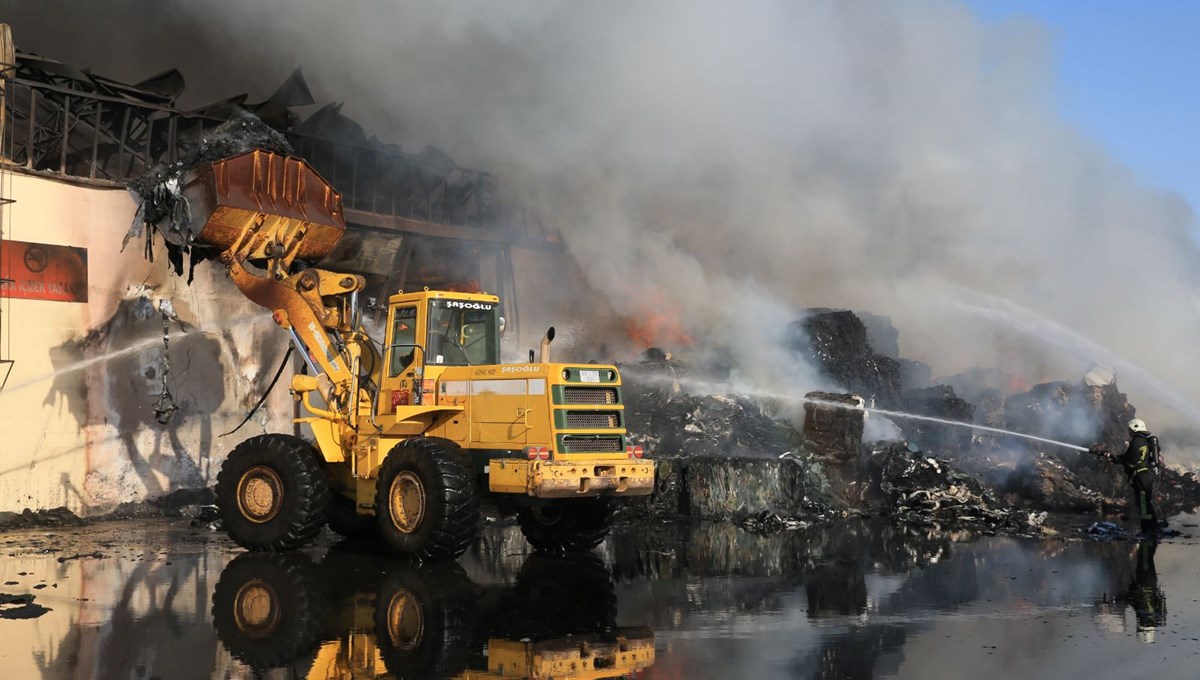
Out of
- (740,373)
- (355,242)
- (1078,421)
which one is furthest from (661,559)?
(1078,421)

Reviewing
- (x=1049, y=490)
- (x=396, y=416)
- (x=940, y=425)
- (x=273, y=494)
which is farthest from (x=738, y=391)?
(x=273, y=494)

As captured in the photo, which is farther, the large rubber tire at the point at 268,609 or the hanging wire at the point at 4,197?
the hanging wire at the point at 4,197

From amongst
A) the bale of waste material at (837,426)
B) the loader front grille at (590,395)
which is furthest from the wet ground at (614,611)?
the bale of waste material at (837,426)

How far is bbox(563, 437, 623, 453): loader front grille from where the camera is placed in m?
12.5

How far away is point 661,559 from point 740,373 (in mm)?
8144

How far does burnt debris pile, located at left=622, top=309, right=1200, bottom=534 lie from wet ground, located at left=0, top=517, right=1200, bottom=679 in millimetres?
2609

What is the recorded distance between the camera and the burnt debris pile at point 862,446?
17.6 m

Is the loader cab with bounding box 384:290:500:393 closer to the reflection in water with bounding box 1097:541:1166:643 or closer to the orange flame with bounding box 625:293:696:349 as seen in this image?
the reflection in water with bounding box 1097:541:1166:643

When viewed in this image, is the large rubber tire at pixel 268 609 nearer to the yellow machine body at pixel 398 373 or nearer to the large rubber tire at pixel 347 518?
the large rubber tire at pixel 347 518

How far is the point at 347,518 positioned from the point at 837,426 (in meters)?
8.44

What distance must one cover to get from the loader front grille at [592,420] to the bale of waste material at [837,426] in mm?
7133

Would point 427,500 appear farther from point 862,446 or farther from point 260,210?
point 862,446

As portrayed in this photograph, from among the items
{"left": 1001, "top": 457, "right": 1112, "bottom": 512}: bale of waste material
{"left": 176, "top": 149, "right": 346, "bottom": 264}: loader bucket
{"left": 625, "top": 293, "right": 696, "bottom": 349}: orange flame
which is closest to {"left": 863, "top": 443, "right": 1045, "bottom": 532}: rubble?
{"left": 1001, "top": 457, "right": 1112, "bottom": 512}: bale of waste material

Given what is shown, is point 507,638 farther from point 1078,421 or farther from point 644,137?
point 1078,421
